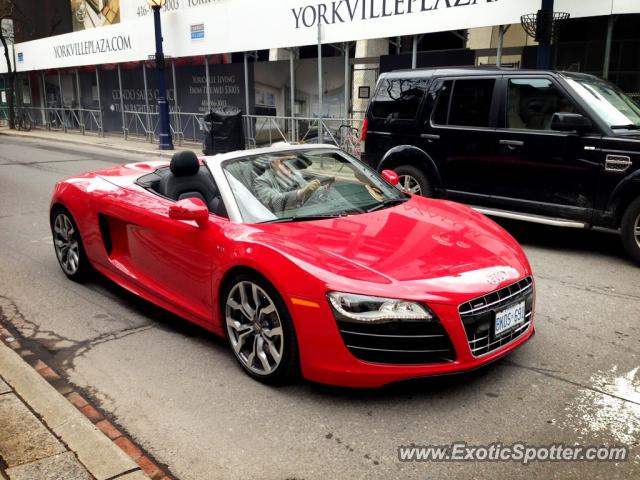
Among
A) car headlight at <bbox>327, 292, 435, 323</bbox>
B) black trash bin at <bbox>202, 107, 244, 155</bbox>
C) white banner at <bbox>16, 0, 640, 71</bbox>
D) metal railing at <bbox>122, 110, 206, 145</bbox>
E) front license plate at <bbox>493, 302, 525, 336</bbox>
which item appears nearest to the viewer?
car headlight at <bbox>327, 292, 435, 323</bbox>

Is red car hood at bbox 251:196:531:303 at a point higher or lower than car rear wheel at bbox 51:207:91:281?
higher

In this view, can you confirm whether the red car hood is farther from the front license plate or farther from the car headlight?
the front license plate

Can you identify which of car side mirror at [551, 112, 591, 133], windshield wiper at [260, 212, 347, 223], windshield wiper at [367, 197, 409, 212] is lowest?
windshield wiper at [260, 212, 347, 223]

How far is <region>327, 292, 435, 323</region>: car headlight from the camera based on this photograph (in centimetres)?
314

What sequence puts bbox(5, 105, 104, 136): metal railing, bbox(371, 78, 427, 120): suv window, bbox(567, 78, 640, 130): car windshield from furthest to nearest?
bbox(5, 105, 104, 136): metal railing → bbox(371, 78, 427, 120): suv window → bbox(567, 78, 640, 130): car windshield

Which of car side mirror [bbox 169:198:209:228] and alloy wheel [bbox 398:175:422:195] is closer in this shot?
car side mirror [bbox 169:198:209:228]

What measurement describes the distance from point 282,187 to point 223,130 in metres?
13.4

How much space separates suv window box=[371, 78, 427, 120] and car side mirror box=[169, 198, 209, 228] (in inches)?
187

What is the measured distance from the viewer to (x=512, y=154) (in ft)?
23.0

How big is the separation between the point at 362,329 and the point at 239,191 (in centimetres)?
155

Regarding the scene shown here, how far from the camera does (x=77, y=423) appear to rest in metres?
3.21

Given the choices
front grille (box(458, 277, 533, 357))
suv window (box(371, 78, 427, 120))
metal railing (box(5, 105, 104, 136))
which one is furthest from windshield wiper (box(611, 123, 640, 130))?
metal railing (box(5, 105, 104, 136))

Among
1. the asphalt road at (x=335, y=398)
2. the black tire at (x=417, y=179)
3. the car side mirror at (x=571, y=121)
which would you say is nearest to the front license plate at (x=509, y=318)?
the asphalt road at (x=335, y=398)

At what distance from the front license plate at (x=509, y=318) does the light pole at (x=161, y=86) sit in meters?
17.4
